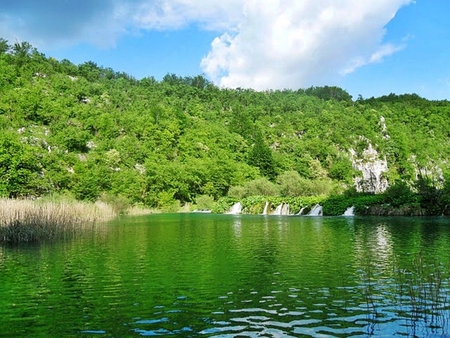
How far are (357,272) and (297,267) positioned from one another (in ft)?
7.30

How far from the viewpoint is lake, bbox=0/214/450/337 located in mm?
9703

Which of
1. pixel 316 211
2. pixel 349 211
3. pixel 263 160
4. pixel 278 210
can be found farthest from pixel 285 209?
pixel 263 160

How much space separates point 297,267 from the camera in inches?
662

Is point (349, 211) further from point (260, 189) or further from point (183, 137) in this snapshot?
point (183, 137)

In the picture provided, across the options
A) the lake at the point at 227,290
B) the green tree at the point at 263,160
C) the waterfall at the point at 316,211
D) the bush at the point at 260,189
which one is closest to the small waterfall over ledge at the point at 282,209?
the waterfall at the point at 316,211

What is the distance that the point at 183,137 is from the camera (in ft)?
327

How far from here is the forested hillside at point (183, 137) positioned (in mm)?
72688

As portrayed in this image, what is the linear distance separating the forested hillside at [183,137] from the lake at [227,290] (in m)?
38.4

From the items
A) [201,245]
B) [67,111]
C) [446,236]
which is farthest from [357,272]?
[67,111]

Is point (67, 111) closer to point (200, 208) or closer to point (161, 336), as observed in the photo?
point (200, 208)

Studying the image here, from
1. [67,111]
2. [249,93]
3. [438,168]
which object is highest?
[249,93]

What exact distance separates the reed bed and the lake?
1740 mm

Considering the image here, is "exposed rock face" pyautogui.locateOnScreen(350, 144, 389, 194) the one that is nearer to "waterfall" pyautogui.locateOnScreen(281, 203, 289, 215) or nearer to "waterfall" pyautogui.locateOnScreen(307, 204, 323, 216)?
"waterfall" pyautogui.locateOnScreen(281, 203, 289, 215)

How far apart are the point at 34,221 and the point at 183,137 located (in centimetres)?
7488
